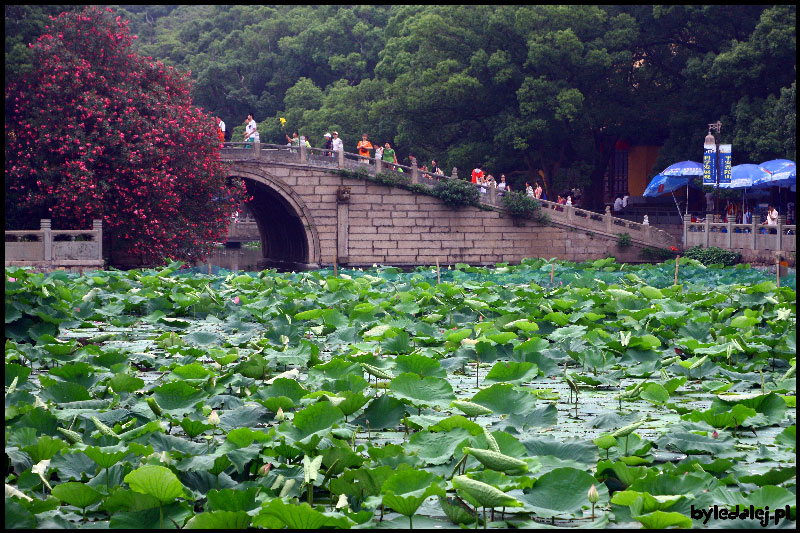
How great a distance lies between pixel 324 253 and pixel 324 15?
1762 cm

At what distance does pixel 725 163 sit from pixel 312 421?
1875 cm

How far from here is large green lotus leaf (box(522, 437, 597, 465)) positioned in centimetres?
314

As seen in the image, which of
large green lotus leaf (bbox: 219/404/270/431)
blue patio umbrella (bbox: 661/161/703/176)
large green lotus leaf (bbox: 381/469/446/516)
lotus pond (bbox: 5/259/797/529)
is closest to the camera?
large green lotus leaf (bbox: 381/469/446/516)

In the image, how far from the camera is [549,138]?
26.5m

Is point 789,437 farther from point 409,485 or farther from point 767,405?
point 409,485

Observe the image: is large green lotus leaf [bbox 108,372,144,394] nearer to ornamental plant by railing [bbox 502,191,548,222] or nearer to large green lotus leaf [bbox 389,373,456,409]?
large green lotus leaf [bbox 389,373,456,409]

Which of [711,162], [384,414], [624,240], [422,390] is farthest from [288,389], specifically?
[624,240]

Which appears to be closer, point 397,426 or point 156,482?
point 156,482

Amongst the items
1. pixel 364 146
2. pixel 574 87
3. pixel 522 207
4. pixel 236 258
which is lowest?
pixel 236 258

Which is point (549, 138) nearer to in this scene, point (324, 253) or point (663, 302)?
point (324, 253)

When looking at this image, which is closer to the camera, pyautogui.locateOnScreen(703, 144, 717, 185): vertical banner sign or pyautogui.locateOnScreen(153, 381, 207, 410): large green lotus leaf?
pyautogui.locateOnScreen(153, 381, 207, 410): large green lotus leaf

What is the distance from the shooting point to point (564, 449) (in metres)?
3.18

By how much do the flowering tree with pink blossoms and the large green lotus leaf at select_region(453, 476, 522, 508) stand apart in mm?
17378

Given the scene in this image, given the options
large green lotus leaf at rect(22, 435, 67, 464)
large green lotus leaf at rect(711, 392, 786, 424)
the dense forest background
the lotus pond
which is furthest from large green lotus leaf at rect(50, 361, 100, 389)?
the dense forest background
